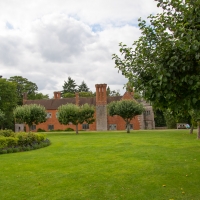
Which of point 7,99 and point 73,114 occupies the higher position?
point 7,99

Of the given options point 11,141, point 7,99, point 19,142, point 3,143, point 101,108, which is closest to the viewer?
point 3,143

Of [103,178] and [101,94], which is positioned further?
[101,94]

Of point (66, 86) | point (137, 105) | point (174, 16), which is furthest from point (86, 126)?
point (174, 16)

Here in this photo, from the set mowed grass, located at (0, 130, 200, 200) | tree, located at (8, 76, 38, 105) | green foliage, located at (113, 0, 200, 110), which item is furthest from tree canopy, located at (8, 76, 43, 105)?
green foliage, located at (113, 0, 200, 110)

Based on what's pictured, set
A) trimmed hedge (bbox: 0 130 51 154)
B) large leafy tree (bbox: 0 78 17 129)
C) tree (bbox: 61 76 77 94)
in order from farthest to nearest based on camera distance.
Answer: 1. tree (bbox: 61 76 77 94)
2. large leafy tree (bbox: 0 78 17 129)
3. trimmed hedge (bbox: 0 130 51 154)

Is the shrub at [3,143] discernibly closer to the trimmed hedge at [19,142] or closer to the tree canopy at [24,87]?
the trimmed hedge at [19,142]

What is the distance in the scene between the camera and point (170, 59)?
6172 millimetres

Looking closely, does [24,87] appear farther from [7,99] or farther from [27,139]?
[27,139]

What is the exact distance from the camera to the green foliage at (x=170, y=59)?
589cm

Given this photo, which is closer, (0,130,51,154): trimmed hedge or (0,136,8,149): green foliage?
(0,136,8,149): green foliage

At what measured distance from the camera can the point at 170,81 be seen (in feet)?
20.3

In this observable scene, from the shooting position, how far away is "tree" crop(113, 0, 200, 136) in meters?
5.89

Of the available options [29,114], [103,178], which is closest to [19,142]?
[103,178]

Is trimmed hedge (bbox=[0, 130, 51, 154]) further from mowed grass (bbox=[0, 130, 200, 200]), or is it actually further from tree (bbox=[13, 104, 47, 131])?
tree (bbox=[13, 104, 47, 131])
